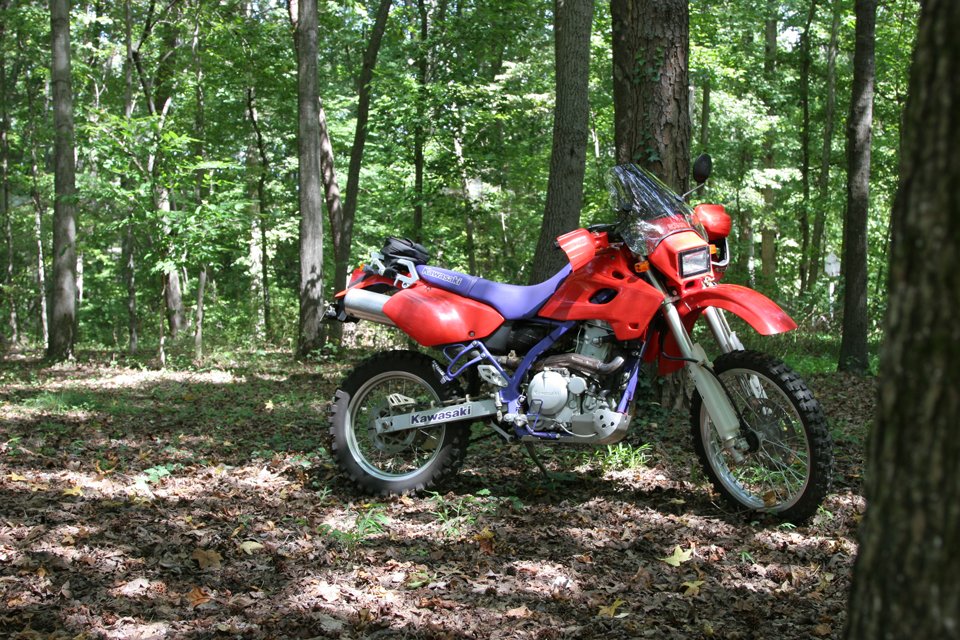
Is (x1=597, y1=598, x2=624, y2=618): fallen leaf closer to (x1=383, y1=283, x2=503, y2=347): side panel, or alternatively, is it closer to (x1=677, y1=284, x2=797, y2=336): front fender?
(x1=677, y1=284, x2=797, y2=336): front fender

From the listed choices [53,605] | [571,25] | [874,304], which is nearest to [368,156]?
[874,304]

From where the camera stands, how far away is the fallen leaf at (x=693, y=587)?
3.32 meters

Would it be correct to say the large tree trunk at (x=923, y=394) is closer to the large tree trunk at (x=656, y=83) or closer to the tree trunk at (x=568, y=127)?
the large tree trunk at (x=656, y=83)

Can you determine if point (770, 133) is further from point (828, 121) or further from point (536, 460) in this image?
point (536, 460)

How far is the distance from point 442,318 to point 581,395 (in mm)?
891

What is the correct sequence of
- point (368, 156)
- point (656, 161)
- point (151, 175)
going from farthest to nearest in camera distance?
point (368, 156)
point (151, 175)
point (656, 161)

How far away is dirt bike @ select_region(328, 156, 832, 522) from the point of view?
414 centimetres

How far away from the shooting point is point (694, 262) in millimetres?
4281

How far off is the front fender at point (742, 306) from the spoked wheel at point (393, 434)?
4.74 ft

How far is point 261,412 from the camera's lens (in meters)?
7.56

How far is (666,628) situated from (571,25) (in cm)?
654

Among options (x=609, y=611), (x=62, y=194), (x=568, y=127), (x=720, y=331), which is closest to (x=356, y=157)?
(x=62, y=194)

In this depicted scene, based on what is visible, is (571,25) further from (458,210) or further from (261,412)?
(458,210)


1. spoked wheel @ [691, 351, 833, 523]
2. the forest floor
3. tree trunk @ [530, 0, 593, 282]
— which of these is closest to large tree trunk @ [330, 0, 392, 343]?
tree trunk @ [530, 0, 593, 282]
